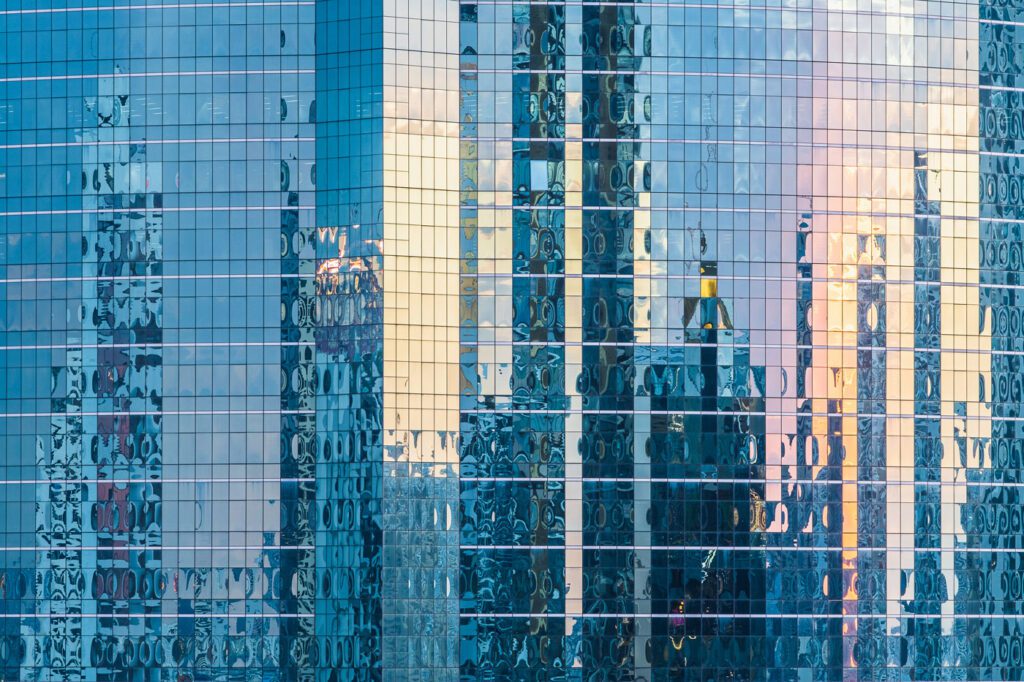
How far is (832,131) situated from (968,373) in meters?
15.1

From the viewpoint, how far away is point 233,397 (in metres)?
95.1

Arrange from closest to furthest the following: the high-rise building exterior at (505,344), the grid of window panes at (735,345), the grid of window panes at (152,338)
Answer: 1. the high-rise building exterior at (505,344)
2. the grid of window panes at (735,345)
3. the grid of window panes at (152,338)

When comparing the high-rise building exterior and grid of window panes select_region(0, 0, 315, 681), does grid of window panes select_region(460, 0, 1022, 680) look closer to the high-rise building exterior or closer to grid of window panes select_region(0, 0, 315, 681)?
the high-rise building exterior

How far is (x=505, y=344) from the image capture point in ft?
310

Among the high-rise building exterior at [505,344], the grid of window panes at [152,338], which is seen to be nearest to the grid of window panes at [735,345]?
the high-rise building exterior at [505,344]

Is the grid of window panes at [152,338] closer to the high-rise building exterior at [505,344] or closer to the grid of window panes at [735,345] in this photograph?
the high-rise building exterior at [505,344]

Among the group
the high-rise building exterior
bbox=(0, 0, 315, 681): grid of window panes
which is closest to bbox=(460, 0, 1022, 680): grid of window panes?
the high-rise building exterior


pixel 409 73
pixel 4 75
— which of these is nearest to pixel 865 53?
pixel 409 73

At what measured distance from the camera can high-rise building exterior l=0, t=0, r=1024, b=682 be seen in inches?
3688

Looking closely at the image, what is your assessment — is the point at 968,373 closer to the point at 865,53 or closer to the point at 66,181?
the point at 865,53

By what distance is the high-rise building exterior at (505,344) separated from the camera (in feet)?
307

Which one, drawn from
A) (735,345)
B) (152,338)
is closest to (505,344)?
(735,345)

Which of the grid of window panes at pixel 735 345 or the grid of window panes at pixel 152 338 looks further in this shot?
the grid of window panes at pixel 152 338

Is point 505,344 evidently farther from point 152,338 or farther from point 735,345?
point 152,338
